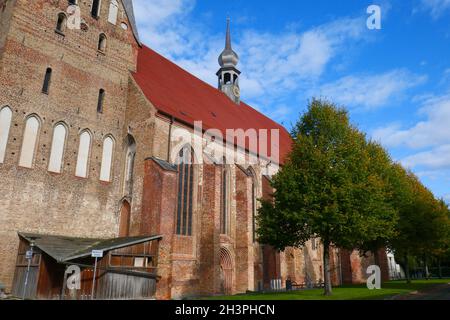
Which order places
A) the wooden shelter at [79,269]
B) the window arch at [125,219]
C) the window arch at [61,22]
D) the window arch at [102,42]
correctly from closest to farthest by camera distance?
the wooden shelter at [79,269] → the window arch at [125,219] → the window arch at [61,22] → the window arch at [102,42]

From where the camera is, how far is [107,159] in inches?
757

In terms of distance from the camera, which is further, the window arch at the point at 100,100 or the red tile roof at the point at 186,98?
the red tile roof at the point at 186,98

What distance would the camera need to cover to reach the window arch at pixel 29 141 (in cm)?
1591

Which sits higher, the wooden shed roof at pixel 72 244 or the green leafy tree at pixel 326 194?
the green leafy tree at pixel 326 194

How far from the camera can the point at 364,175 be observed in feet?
58.5

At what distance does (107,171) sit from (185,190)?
4332 mm

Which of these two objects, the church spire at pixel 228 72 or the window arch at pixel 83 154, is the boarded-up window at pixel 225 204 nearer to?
the window arch at pixel 83 154

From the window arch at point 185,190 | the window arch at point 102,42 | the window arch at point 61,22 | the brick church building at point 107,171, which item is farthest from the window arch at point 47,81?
the window arch at point 185,190

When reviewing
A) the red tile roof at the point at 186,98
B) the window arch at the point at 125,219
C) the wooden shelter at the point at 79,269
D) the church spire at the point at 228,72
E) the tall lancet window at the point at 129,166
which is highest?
the church spire at the point at 228,72

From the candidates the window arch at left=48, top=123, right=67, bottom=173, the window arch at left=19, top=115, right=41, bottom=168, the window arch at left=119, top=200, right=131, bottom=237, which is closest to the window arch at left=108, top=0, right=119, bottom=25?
the window arch at left=48, top=123, right=67, bottom=173

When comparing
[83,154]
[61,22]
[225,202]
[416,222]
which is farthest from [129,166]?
[416,222]

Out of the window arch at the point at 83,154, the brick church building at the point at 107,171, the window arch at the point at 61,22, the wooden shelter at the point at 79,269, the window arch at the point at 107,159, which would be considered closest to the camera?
the wooden shelter at the point at 79,269

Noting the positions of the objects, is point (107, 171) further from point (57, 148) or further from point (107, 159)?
point (57, 148)

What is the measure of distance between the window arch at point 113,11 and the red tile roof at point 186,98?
3.22m
